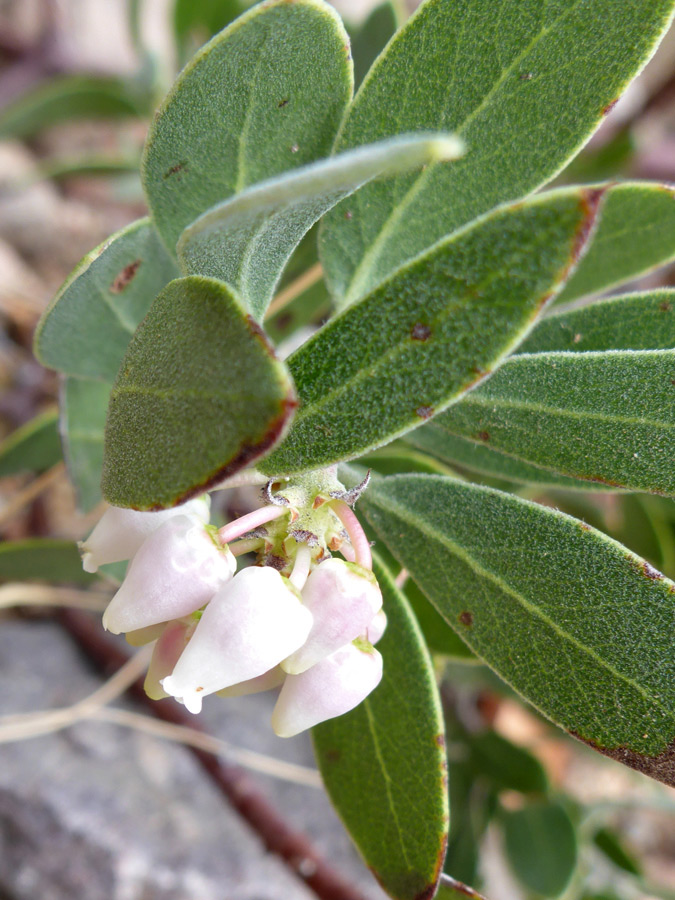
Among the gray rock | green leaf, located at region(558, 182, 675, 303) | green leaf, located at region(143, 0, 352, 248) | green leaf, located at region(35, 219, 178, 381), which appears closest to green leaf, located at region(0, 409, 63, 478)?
green leaf, located at region(35, 219, 178, 381)

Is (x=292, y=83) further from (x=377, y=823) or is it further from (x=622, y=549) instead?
(x=377, y=823)

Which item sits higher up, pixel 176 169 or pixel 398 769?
pixel 176 169

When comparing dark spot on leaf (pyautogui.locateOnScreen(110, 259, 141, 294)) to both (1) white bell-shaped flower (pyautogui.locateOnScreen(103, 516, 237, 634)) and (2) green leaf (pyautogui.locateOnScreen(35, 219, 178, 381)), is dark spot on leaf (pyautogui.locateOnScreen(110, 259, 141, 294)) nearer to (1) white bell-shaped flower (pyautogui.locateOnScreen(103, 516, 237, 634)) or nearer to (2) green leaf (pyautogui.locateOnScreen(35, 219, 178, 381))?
(2) green leaf (pyautogui.locateOnScreen(35, 219, 178, 381))

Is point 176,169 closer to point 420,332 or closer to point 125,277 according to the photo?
point 125,277

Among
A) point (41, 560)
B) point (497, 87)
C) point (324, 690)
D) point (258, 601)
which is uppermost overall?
point (497, 87)

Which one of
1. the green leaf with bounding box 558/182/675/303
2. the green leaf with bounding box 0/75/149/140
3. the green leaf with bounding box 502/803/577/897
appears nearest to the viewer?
the green leaf with bounding box 558/182/675/303

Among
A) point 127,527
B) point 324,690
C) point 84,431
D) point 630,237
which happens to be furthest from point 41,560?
point 630,237
